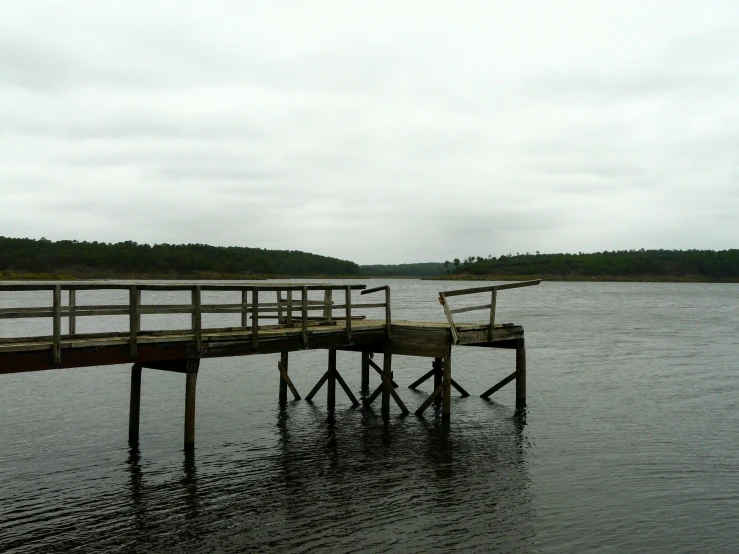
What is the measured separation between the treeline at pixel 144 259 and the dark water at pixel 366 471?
12173 centimetres

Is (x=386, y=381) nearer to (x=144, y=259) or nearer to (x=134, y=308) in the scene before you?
(x=134, y=308)

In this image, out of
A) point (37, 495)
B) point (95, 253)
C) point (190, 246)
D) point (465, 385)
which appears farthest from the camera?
point (190, 246)

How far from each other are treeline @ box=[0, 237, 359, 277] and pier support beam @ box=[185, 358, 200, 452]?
13130 cm

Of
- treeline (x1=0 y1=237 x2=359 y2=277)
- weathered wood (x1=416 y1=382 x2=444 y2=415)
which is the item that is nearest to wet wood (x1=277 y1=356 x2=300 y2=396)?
weathered wood (x1=416 y1=382 x2=444 y2=415)

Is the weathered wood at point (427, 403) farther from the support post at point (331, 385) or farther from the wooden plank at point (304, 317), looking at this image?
the wooden plank at point (304, 317)

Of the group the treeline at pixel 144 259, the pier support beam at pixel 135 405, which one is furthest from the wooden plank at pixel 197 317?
the treeline at pixel 144 259

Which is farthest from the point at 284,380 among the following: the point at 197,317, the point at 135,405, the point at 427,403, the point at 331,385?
the point at 197,317

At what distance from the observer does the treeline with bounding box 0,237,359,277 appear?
455ft

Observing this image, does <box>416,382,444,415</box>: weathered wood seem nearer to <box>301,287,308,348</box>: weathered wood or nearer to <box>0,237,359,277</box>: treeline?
<box>301,287,308,348</box>: weathered wood

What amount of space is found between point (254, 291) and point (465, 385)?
14336 mm

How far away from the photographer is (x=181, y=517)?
12719mm

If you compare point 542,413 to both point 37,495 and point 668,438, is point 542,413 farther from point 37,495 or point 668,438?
point 37,495

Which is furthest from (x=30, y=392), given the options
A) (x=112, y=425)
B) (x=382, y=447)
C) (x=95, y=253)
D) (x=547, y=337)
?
(x=95, y=253)

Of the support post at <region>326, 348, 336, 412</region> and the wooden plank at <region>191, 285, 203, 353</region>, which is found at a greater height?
the wooden plank at <region>191, 285, 203, 353</region>
